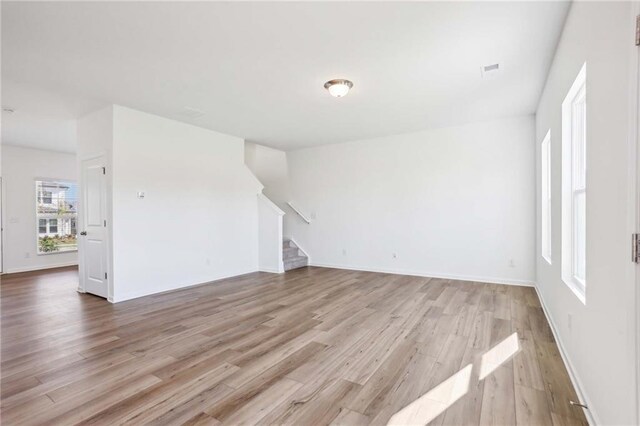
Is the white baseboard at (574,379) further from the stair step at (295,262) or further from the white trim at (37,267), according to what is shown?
the white trim at (37,267)

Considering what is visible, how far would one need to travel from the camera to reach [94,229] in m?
4.52

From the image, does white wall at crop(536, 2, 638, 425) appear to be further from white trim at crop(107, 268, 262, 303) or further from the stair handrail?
the stair handrail

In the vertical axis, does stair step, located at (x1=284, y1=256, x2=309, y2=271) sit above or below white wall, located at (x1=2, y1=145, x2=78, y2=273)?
below

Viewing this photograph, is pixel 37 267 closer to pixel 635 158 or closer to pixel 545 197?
pixel 635 158

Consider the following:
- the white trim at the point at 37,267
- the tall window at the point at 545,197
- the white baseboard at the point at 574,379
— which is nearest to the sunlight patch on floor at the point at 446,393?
the white baseboard at the point at 574,379

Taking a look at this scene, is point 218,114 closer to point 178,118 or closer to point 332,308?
point 178,118

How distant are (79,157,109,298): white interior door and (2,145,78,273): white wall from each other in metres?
3.49

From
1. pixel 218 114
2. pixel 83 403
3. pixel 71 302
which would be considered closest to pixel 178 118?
pixel 218 114

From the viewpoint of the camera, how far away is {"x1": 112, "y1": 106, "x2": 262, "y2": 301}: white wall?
4.27 m

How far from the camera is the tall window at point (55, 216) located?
707cm

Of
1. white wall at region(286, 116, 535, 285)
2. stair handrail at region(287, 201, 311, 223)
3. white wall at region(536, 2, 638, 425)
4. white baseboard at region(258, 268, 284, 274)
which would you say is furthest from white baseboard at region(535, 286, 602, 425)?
stair handrail at region(287, 201, 311, 223)

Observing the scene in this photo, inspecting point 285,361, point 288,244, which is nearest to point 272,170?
point 288,244

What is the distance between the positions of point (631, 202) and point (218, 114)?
15.1ft

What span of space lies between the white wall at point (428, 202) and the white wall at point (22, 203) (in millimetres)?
5996
